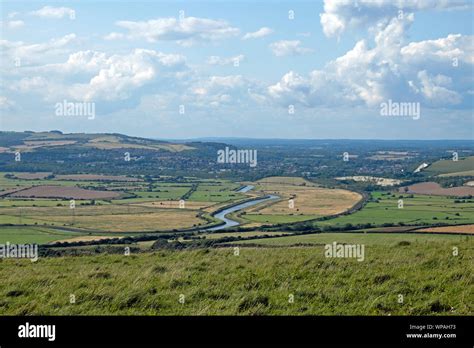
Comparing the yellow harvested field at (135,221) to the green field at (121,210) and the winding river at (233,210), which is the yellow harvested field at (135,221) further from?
the winding river at (233,210)

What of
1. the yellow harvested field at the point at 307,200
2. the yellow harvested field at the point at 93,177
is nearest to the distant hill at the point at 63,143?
the yellow harvested field at the point at 93,177

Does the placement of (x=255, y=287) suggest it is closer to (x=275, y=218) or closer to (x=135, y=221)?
(x=135, y=221)

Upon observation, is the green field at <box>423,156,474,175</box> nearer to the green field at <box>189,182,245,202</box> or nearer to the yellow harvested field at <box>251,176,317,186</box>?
the yellow harvested field at <box>251,176,317,186</box>

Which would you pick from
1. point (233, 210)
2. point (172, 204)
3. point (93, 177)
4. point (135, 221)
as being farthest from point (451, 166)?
point (135, 221)

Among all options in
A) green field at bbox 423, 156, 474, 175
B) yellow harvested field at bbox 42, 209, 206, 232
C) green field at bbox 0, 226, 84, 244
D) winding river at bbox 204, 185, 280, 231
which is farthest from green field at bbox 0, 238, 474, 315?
green field at bbox 423, 156, 474, 175
